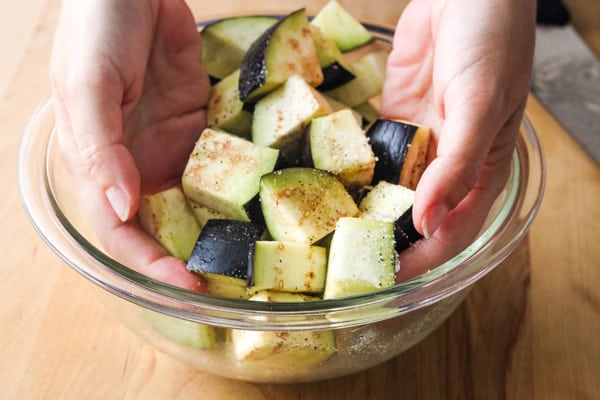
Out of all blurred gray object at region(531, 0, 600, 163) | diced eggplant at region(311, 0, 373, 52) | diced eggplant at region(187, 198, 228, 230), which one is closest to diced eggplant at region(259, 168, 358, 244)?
diced eggplant at region(187, 198, 228, 230)

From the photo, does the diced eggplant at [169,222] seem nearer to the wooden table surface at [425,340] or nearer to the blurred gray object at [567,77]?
the wooden table surface at [425,340]

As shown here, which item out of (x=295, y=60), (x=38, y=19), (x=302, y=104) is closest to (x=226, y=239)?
(x=302, y=104)

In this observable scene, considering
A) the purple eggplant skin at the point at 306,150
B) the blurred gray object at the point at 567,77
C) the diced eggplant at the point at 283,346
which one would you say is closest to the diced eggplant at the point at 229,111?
the purple eggplant skin at the point at 306,150

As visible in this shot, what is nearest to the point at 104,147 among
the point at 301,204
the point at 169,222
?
the point at 169,222

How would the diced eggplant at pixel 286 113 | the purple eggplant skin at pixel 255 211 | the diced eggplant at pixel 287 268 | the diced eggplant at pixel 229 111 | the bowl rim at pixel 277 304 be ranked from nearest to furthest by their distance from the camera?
the bowl rim at pixel 277 304, the diced eggplant at pixel 287 268, the purple eggplant skin at pixel 255 211, the diced eggplant at pixel 286 113, the diced eggplant at pixel 229 111

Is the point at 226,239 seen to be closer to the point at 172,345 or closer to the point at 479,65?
the point at 172,345

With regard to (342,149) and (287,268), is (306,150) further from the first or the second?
(287,268)

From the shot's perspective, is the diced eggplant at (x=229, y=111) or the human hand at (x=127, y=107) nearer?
the human hand at (x=127, y=107)
